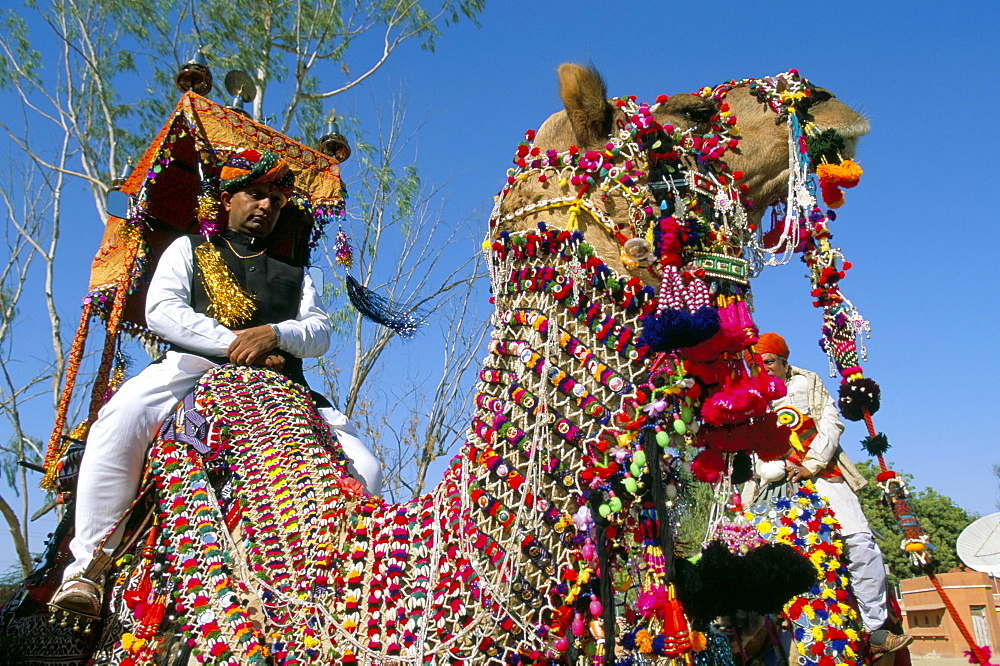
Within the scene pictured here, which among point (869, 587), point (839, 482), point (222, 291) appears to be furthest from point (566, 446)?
point (839, 482)

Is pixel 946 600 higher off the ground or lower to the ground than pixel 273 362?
lower

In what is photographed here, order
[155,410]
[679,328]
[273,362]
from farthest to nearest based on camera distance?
[273,362]
[155,410]
[679,328]

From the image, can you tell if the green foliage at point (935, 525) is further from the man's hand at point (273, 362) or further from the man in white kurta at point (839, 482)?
the man's hand at point (273, 362)

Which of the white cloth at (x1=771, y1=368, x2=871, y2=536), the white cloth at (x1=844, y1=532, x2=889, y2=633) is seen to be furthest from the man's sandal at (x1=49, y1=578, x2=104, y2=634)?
the white cloth at (x1=844, y1=532, x2=889, y2=633)

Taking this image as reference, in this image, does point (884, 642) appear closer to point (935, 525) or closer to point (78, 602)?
point (78, 602)

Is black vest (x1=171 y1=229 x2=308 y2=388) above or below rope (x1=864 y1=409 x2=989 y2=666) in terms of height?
above

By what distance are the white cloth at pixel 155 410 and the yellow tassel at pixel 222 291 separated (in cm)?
7

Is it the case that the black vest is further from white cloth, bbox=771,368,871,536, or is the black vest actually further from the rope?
white cloth, bbox=771,368,871,536

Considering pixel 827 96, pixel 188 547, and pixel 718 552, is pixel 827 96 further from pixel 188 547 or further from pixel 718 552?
pixel 188 547

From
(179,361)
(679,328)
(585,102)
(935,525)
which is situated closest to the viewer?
(679,328)

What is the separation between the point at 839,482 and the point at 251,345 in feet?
11.7

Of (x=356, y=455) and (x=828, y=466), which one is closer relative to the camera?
(x=356, y=455)

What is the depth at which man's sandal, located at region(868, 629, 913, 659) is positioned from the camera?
175 inches

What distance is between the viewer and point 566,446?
2189mm
